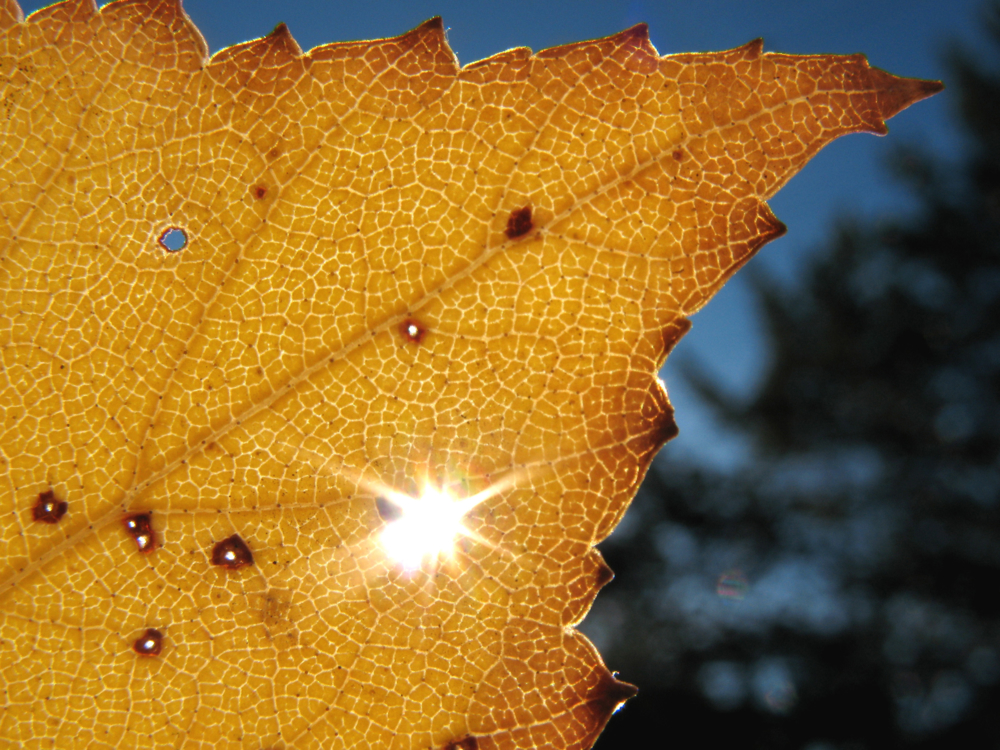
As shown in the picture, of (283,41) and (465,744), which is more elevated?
(283,41)

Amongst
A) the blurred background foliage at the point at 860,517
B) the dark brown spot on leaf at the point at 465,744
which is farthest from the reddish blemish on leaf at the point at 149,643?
the blurred background foliage at the point at 860,517

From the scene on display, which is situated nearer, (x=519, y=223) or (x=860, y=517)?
(x=519, y=223)

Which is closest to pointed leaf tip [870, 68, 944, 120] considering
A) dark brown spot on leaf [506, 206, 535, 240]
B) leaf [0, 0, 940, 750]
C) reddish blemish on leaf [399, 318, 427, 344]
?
leaf [0, 0, 940, 750]

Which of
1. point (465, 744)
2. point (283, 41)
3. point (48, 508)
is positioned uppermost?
point (283, 41)

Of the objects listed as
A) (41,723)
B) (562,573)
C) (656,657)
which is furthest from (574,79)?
(656,657)

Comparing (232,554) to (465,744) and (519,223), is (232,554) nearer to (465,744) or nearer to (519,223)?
(465,744)

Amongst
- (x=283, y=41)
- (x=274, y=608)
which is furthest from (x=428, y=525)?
(x=283, y=41)

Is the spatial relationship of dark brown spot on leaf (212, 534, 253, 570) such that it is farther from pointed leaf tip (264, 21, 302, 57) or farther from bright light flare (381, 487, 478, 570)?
pointed leaf tip (264, 21, 302, 57)

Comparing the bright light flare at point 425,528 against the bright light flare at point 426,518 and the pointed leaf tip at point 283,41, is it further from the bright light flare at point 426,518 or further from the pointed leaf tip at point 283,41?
the pointed leaf tip at point 283,41
